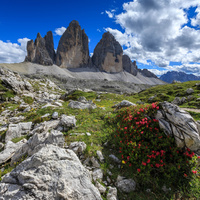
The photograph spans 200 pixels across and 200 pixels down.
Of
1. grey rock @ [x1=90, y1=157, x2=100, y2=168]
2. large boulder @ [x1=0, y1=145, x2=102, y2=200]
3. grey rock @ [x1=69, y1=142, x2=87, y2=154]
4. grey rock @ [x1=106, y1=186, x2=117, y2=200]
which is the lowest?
grey rock @ [x1=106, y1=186, x2=117, y2=200]

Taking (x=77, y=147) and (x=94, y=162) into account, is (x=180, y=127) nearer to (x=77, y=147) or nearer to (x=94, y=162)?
(x=94, y=162)

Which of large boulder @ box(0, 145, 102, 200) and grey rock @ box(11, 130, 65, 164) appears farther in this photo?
grey rock @ box(11, 130, 65, 164)

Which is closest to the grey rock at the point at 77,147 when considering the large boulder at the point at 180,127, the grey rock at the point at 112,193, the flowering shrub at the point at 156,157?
the flowering shrub at the point at 156,157

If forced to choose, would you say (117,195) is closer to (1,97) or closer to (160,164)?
(160,164)

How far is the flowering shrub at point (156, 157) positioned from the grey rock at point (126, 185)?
58 centimetres

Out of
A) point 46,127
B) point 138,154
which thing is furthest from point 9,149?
point 138,154

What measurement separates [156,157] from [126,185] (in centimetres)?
270

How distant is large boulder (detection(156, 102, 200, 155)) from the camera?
284 inches

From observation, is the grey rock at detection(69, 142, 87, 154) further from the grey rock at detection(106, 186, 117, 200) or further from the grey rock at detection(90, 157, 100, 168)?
the grey rock at detection(106, 186, 117, 200)

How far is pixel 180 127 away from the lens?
7.78 meters

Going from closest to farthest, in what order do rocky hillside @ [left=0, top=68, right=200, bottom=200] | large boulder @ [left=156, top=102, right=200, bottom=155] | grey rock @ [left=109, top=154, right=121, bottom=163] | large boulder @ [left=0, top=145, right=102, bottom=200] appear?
1. large boulder @ [left=0, top=145, right=102, bottom=200]
2. rocky hillside @ [left=0, top=68, right=200, bottom=200]
3. large boulder @ [left=156, top=102, right=200, bottom=155]
4. grey rock @ [left=109, top=154, right=121, bottom=163]

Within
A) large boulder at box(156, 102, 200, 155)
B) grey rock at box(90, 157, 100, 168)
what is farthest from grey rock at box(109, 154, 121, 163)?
large boulder at box(156, 102, 200, 155)

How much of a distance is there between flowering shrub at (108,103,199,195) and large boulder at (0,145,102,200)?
3.21 m

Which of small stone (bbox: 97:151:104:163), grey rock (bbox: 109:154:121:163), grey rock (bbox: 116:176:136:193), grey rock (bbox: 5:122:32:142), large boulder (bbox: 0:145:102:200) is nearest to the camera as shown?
large boulder (bbox: 0:145:102:200)
